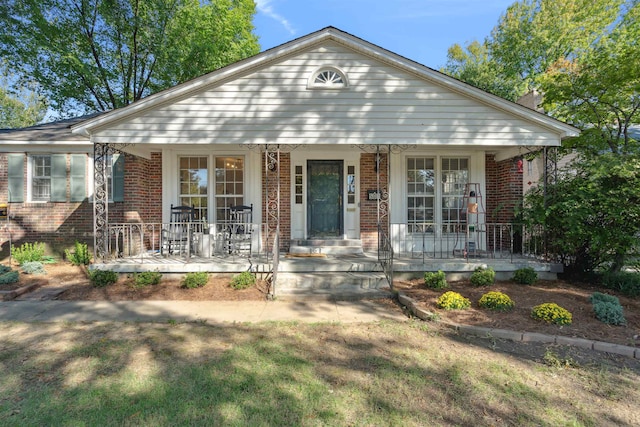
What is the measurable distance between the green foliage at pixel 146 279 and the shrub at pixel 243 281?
1.61 meters

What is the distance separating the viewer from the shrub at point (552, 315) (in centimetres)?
488

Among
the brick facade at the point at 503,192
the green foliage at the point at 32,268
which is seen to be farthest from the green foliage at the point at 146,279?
the brick facade at the point at 503,192

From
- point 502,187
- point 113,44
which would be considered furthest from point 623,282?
point 113,44

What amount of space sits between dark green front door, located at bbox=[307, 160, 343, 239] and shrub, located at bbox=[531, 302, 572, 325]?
5270mm

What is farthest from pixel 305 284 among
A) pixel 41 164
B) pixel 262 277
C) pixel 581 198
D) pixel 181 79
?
pixel 181 79

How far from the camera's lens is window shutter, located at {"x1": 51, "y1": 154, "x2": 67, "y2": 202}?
997 centimetres

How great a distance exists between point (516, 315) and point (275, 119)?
5925 mm

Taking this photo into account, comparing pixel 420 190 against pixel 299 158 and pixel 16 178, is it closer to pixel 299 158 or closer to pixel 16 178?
pixel 299 158

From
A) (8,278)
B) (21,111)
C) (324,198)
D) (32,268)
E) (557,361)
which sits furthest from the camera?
(21,111)

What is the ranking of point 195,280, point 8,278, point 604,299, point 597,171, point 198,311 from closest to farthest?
point 604,299, point 198,311, point 597,171, point 195,280, point 8,278

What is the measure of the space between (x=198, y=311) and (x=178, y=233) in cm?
350

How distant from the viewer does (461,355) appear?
13.3 feet

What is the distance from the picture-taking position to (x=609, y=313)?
4.95 meters

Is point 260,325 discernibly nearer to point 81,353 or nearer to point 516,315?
point 81,353
